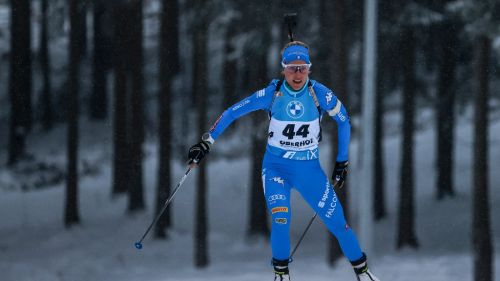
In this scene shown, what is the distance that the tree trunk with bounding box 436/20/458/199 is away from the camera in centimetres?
2113

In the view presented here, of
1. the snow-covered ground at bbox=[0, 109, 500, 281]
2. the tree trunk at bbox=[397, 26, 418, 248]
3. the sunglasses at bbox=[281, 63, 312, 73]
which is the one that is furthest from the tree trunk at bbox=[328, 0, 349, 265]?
the sunglasses at bbox=[281, 63, 312, 73]

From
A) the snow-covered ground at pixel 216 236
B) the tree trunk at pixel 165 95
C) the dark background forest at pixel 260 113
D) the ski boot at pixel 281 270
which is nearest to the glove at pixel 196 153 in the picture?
the ski boot at pixel 281 270

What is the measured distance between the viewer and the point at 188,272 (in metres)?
21.0

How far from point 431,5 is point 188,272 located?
9185 mm

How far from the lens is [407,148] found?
2120cm

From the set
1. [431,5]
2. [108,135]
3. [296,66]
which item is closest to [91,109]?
[108,135]

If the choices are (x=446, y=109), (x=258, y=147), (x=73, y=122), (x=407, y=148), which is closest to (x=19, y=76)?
(x=73, y=122)

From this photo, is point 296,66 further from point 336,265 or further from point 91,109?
point 91,109

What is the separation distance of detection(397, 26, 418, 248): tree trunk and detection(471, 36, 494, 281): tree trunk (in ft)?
17.2

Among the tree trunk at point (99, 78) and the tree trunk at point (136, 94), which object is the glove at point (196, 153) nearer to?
the tree trunk at point (136, 94)

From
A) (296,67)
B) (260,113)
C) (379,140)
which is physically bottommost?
(296,67)

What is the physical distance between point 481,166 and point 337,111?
9831mm

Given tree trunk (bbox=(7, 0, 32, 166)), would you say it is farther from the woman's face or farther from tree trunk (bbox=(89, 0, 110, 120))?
the woman's face

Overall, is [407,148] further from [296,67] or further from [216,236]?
[296,67]
